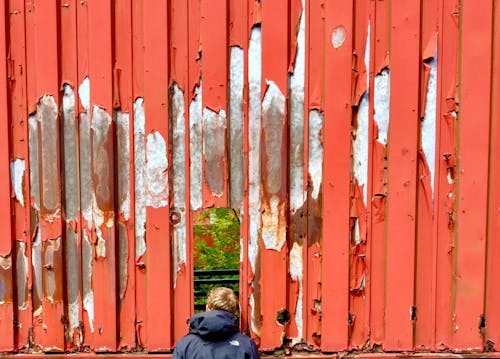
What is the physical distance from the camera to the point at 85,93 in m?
3.04

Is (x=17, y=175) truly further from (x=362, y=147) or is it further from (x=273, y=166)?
(x=362, y=147)

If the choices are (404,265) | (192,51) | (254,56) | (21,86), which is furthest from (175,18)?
(404,265)

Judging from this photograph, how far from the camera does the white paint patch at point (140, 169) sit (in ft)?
10.00

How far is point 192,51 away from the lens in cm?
300

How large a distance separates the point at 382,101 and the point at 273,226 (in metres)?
0.95

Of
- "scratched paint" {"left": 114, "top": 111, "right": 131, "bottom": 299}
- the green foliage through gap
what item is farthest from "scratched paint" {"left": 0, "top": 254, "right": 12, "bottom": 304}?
the green foliage through gap

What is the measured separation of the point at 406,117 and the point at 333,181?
550mm

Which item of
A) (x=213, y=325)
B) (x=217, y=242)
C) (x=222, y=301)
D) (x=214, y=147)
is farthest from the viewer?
(x=217, y=242)

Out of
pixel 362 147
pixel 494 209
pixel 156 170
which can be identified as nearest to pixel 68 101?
pixel 156 170

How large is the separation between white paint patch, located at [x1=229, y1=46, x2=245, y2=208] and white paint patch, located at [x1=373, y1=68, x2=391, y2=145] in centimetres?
77

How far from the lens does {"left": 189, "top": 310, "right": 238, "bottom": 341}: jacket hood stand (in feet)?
9.14

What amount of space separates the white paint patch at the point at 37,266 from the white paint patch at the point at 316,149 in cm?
164

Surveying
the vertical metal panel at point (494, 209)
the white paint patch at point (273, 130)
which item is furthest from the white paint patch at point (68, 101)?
the vertical metal panel at point (494, 209)

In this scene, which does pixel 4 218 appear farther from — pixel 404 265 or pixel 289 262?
pixel 404 265
